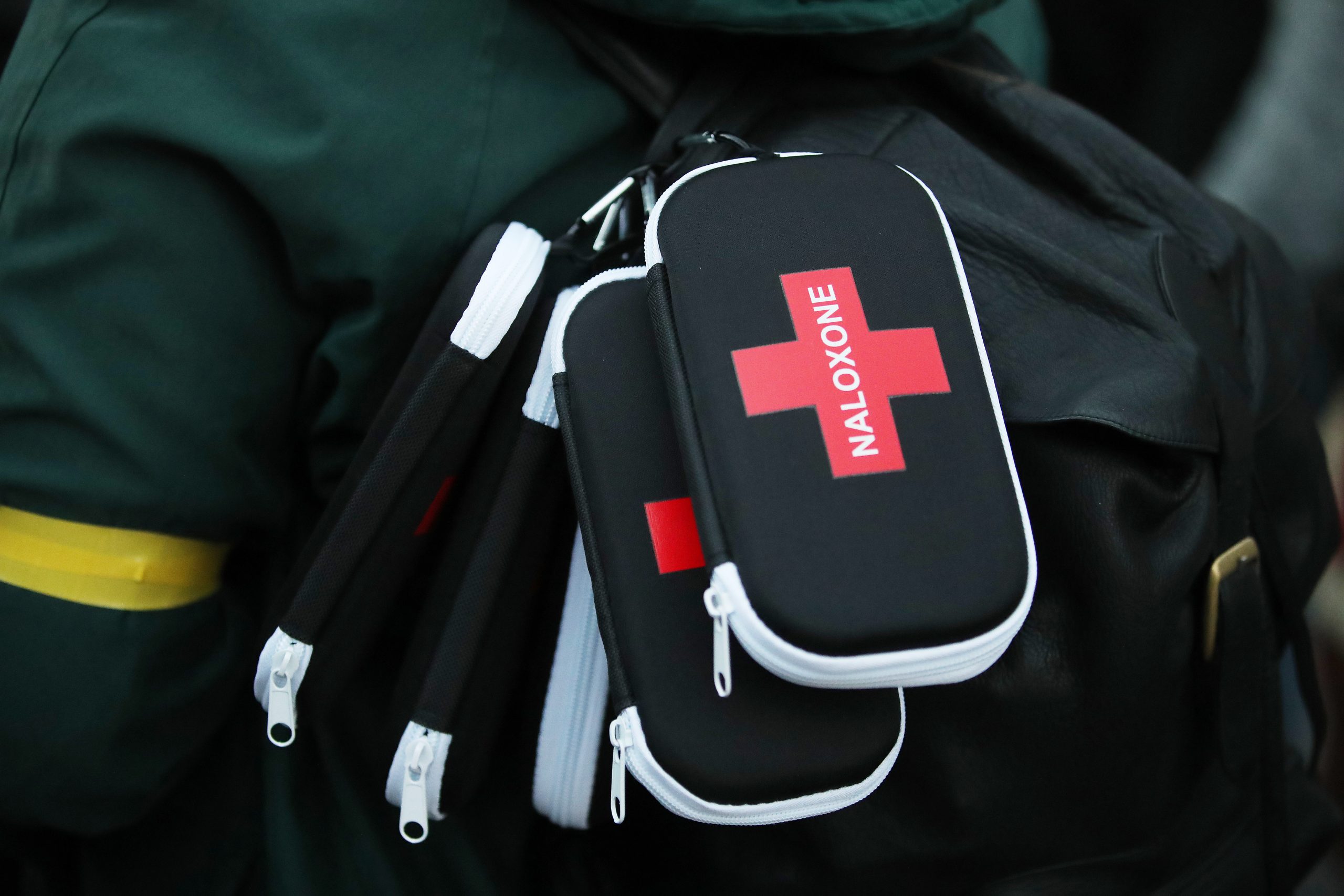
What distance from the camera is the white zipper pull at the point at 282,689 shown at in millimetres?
533

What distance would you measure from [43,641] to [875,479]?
18.1 inches

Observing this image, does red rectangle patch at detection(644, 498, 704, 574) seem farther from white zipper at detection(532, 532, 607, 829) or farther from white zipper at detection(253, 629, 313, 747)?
white zipper at detection(253, 629, 313, 747)

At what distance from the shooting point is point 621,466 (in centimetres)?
49

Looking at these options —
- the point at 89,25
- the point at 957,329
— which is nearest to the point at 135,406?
the point at 89,25

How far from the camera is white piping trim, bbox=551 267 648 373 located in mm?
505

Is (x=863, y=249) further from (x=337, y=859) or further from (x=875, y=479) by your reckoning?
(x=337, y=859)

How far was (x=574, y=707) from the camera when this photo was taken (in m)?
0.56

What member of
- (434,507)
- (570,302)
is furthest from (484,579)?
(570,302)

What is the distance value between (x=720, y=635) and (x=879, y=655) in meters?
0.07

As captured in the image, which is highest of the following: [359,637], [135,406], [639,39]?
[639,39]

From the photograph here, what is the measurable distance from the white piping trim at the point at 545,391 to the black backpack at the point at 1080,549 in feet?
0.29

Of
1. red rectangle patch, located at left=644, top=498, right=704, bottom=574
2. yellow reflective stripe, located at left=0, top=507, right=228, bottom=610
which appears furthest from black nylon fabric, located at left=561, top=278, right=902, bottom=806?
yellow reflective stripe, located at left=0, top=507, right=228, bottom=610

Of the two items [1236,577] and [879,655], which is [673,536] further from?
[1236,577]

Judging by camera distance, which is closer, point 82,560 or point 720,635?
point 720,635
